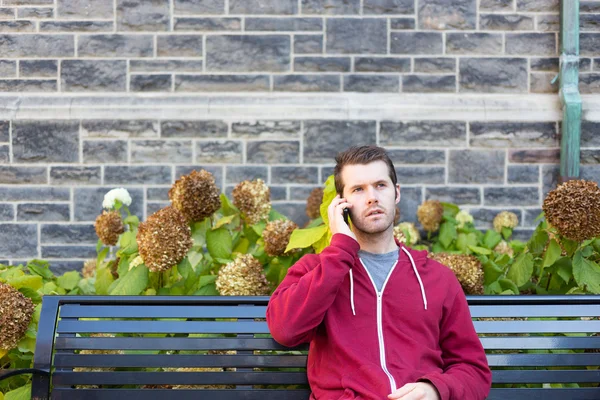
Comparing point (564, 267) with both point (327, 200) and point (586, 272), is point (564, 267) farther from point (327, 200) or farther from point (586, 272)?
point (327, 200)

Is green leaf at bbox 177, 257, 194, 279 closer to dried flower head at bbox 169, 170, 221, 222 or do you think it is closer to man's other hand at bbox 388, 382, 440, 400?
dried flower head at bbox 169, 170, 221, 222

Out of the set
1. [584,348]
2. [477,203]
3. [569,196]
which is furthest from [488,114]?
[584,348]

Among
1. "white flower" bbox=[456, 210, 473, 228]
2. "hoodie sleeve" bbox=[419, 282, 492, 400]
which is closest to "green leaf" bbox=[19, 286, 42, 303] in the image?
"hoodie sleeve" bbox=[419, 282, 492, 400]

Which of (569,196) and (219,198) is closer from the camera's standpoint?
(569,196)

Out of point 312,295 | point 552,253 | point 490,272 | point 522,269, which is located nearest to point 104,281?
point 312,295

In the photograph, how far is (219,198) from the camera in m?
3.11

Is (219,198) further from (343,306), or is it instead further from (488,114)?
(488,114)

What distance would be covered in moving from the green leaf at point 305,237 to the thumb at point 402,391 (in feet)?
2.72

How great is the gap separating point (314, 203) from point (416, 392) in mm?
2481

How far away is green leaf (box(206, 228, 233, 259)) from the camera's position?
318 centimetres

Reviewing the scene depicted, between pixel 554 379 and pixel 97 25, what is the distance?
4.09 metres

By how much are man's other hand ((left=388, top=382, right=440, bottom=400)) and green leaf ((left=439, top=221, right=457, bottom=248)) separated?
2.48 metres

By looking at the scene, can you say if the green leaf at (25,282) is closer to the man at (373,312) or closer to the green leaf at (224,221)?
the green leaf at (224,221)

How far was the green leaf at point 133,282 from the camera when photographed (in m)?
2.96
